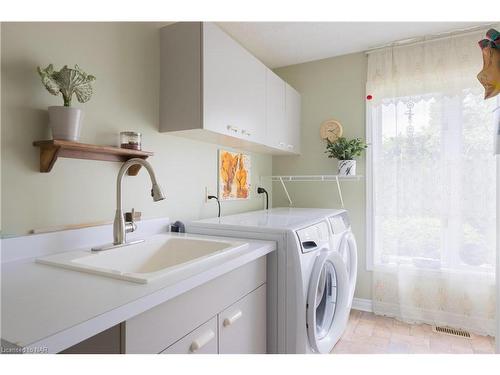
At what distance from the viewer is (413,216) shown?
249 centimetres

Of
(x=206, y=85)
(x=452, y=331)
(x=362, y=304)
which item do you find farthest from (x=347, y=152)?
(x=452, y=331)

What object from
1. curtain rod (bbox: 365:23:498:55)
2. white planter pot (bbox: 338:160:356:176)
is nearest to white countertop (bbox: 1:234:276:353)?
white planter pot (bbox: 338:160:356:176)

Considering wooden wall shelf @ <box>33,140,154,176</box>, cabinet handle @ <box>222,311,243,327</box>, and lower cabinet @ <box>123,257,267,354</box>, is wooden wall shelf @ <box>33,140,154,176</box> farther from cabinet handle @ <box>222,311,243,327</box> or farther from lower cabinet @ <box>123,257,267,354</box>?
cabinet handle @ <box>222,311,243,327</box>

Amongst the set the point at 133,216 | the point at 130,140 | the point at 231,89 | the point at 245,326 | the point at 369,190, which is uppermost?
the point at 231,89

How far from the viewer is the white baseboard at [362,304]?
272 centimetres

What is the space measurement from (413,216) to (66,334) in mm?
2533

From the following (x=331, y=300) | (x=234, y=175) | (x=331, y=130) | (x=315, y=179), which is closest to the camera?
(x=331, y=300)

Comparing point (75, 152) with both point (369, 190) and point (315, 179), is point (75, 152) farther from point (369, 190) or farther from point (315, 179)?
point (369, 190)

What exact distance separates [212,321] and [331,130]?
87.3 inches

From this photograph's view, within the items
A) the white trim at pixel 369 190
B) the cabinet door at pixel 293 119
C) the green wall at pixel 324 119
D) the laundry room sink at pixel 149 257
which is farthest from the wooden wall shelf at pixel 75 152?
the white trim at pixel 369 190

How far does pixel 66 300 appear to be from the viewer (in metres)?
0.79

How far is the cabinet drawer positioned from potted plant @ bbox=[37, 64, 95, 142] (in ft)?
2.90

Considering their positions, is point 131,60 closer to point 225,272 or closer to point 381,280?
point 225,272

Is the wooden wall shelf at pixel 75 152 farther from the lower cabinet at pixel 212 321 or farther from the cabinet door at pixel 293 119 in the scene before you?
the cabinet door at pixel 293 119
